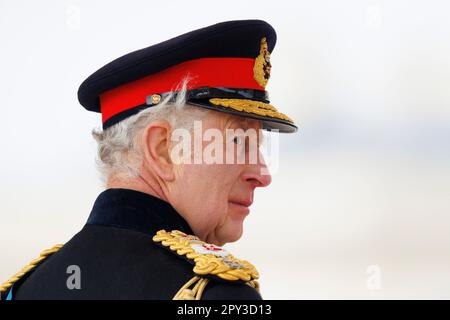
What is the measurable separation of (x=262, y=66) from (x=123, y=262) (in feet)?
2.64

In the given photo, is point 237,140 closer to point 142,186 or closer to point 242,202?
point 242,202

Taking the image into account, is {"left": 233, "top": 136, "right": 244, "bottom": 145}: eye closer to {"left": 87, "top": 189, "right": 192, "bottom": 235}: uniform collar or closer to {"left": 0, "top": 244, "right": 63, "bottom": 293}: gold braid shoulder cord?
{"left": 87, "top": 189, "right": 192, "bottom": 235}: uniform collar

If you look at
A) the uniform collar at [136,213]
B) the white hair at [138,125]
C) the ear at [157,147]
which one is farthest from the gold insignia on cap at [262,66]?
the uniform collar at [136,213]

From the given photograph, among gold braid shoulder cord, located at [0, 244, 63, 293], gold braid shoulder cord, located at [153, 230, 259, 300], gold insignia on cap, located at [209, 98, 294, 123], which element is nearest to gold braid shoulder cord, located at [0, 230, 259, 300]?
gold braid shoulder cord, located at [153, 230, 259, 300]

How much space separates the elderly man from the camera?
5.43ft

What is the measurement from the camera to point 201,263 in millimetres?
1600

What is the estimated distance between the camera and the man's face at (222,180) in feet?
6.12

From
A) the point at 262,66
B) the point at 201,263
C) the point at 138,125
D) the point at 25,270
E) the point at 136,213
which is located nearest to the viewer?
the point at 201,263

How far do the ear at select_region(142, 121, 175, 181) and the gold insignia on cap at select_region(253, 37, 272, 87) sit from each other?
394 millimetres

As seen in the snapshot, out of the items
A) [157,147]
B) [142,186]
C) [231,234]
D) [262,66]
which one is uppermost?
[262,66]

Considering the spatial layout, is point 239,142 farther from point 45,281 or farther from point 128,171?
point 45,281

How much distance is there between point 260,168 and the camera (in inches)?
79.5

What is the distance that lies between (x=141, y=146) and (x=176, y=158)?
4.0 inches

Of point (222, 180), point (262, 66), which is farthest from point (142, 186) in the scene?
point (262, 66)
